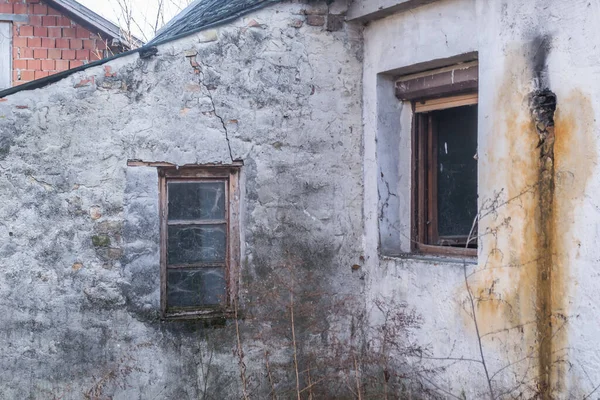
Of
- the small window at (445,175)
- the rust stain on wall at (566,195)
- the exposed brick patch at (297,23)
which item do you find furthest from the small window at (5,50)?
the rust stain on wall at (566,195)

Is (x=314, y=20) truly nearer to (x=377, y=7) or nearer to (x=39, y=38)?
(x=377, y=7)

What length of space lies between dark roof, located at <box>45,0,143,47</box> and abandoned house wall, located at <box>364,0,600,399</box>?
686 cm

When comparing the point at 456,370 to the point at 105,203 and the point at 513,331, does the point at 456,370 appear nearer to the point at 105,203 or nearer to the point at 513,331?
the point at 513,331

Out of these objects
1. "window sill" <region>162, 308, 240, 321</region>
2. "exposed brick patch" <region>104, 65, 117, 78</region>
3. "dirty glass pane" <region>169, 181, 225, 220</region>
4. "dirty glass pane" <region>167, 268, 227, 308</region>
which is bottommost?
"window sill" <region>162, 308, 240, 321</region>

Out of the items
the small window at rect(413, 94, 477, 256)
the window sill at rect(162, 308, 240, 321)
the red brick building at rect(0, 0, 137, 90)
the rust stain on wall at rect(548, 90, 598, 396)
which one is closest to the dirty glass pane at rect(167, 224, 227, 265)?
the window sill at rect(162, 308, 240, 321)

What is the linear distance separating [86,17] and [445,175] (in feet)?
24.7

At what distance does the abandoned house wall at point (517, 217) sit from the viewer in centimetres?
422

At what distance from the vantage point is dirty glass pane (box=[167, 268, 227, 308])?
5.79 meters

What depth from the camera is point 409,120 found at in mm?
6012

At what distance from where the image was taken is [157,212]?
5582mm

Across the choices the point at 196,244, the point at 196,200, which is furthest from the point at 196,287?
the point at 196,200

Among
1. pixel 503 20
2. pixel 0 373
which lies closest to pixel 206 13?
pixel 503 20

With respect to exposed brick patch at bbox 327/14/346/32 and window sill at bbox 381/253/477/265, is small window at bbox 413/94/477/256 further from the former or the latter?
exposed brick patch at bbox 327/14/346/32

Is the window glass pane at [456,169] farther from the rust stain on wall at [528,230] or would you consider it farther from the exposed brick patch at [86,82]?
the exposed brick patch at [86,82]
